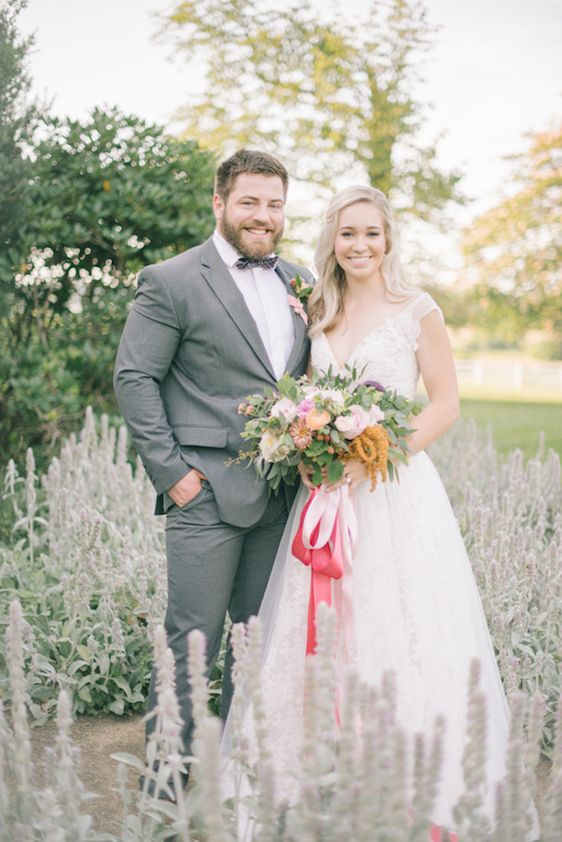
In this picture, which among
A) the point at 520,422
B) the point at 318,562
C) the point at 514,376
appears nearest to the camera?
the point at 318,562

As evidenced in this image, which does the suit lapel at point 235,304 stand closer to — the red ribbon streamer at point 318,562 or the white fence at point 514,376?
the red ribbon streamer at point 318,562

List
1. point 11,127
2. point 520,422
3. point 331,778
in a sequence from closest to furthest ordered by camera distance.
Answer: point 331,778
point 11,127
point 520,422

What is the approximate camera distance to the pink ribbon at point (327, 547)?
9.89ft

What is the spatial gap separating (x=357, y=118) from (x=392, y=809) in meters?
13.6

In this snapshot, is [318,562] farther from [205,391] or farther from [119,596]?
[119,596]

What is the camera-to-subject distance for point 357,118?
45.6 ft

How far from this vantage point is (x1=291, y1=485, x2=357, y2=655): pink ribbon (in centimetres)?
302

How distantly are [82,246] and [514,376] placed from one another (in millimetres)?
23129

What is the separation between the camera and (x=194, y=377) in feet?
10.5

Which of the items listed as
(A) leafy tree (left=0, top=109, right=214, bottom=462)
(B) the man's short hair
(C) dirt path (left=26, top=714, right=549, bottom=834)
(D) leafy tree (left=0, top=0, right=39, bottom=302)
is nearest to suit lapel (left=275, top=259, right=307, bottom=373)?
(B) the man's short hair

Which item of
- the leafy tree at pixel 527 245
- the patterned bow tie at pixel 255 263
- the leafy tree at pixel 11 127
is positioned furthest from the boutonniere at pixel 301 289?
the leafy tree at pixel 527 245

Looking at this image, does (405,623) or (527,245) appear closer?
(405,623)

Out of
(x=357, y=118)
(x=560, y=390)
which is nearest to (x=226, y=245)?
(x=357, y=118)

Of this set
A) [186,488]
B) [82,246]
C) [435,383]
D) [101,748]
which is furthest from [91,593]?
[82,246]
